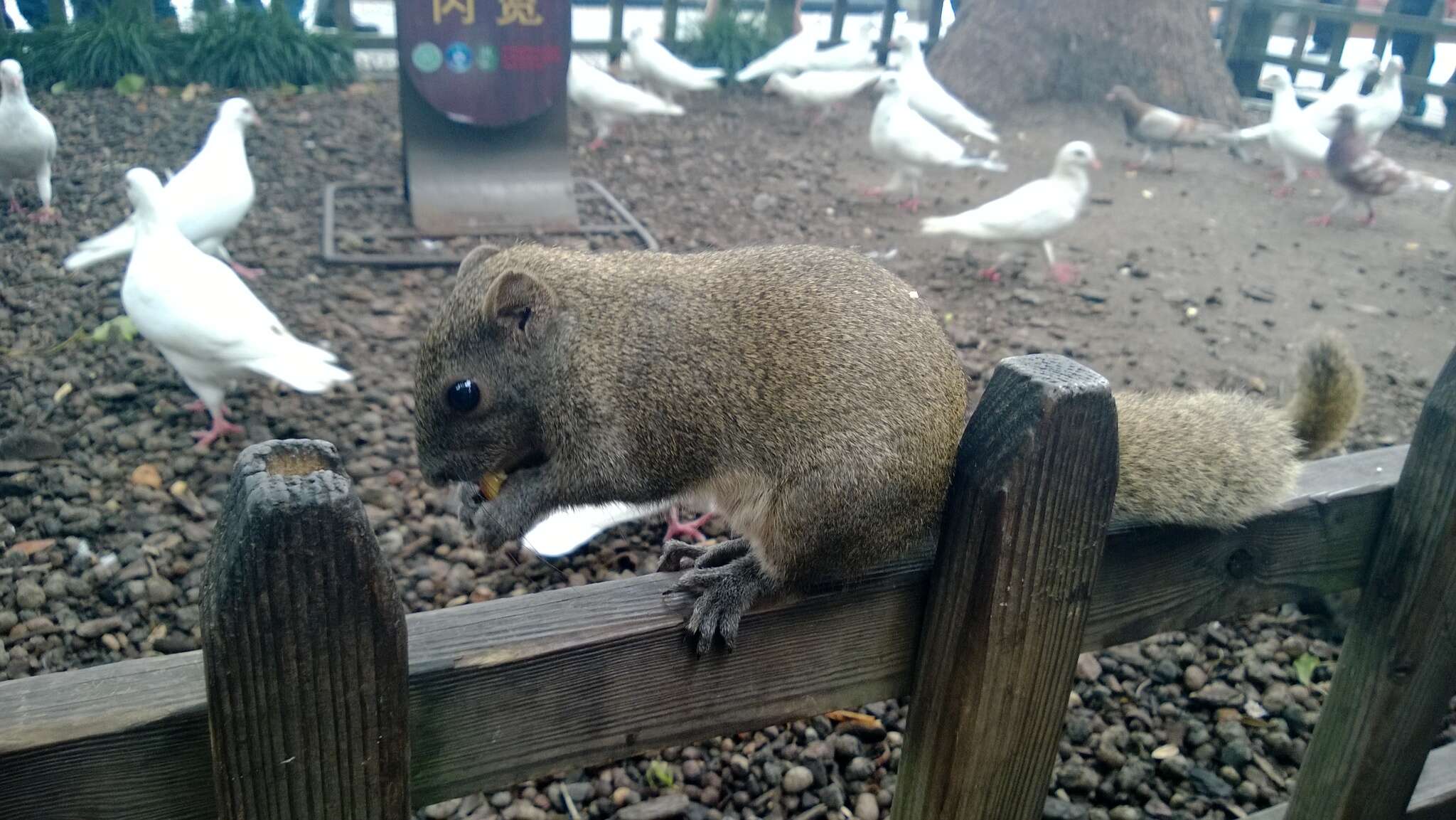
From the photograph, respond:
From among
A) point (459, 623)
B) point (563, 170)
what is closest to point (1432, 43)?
point (563, 170)

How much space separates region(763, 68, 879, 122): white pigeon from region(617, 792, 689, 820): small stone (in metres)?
7.89

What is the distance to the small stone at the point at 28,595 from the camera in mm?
2811

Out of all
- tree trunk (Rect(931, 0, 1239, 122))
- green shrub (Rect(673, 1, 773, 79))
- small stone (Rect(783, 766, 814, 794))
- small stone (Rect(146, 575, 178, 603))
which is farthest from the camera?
green shrub (Rect(673, 1, 773, 79))

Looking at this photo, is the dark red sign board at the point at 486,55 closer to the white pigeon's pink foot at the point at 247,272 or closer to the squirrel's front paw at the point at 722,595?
the white pigeon's pink foot at the point at 247,272

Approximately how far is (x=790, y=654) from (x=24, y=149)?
18.2 feet

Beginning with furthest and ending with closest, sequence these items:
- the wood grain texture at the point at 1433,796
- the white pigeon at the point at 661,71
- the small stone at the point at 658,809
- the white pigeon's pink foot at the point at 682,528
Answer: the white pigeon at the point at 661,71
the white pigeon's pink foot at the point at 682,528
the small stone at the point at 658,809
the wood grain texture at the point at 1433,796

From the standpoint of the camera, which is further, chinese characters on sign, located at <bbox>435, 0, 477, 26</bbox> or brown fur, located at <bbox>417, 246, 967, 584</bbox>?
chinese characters on sign, located at <bbox>435, 0, 477, 26</bbox>

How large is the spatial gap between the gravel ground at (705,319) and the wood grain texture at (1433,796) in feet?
1.94

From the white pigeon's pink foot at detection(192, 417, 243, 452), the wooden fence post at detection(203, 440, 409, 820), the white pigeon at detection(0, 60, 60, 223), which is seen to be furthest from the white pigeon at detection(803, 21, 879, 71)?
the wooden fence post at detection(203, 440, 409, 820)

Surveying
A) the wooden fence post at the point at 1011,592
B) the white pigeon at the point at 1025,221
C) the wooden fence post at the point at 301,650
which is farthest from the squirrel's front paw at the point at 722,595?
the white pigeon at the point at 1025,221

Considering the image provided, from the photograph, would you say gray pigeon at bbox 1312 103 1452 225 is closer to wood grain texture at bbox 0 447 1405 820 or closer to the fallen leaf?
the fallen leaf

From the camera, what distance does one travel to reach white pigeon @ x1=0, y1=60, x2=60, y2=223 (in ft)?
17.7

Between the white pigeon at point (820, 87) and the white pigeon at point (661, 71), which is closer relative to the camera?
the white pigeon at point (661, 71)

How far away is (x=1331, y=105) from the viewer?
30.2ft
